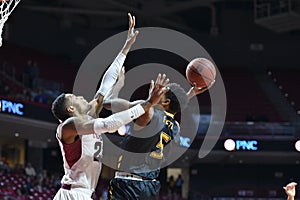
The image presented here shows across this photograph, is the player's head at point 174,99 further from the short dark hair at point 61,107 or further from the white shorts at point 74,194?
the white shorts at point 74,194

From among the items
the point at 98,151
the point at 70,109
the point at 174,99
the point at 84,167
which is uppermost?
the point at 174,99

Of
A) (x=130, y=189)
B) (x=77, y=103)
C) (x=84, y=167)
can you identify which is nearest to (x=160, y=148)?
(x=130, y=189)

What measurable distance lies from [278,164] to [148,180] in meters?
21.6

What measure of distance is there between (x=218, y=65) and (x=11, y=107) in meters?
12.8

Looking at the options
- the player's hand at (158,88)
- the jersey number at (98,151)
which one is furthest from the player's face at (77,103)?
the player's hand at (158,88)

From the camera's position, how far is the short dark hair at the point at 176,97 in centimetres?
518

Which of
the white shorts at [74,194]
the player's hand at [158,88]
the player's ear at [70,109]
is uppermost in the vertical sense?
the player's hand at [158,88]

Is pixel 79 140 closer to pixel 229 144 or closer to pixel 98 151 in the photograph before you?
pixel 98 151

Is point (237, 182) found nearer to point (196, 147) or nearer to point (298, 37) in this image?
point (196, 147)

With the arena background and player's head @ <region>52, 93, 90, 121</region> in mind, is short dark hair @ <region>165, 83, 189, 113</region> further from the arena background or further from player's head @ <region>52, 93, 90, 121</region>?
the arena background

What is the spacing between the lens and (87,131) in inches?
191

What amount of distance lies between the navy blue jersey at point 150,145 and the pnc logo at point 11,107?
11706 mm

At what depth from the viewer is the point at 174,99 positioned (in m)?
5.21

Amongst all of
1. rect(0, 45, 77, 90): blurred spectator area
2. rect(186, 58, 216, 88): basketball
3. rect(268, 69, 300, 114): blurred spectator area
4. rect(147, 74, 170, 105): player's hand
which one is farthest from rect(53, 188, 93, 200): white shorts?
rect(268, 69, 300, 114): blurred spectator area
